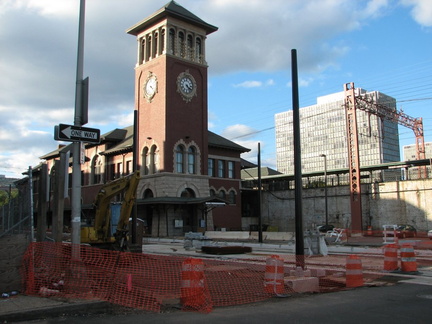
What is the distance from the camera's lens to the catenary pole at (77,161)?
10.1m

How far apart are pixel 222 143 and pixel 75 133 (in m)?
46.6

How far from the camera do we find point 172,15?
Answer: 4931cm

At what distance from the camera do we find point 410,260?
46.9 ft

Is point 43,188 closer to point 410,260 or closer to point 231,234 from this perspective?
point 410,260

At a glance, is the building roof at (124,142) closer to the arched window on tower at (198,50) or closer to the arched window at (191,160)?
the arched window at (191,160)

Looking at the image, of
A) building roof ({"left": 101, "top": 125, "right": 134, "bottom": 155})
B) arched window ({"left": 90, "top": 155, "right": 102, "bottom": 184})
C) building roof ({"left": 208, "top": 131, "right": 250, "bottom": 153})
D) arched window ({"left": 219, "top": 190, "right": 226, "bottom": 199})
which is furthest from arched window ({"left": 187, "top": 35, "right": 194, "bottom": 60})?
arched window ({"left": 90, "top": 155, "right": 102, "bottom": 184})

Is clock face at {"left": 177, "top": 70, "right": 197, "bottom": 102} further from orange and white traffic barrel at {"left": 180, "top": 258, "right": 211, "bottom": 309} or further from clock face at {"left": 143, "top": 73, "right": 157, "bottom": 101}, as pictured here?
orange and white traffic barrel at {"left": 180, "top": 258, "right": 211, "bottom": 309}

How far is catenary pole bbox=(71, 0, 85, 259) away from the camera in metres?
10.1

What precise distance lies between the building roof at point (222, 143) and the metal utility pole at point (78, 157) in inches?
1705

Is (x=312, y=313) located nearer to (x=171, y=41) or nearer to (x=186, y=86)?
(x=186, y=86)

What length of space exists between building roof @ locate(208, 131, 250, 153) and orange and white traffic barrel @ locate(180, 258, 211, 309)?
44986 mm

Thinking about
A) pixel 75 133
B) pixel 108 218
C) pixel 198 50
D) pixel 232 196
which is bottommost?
pixel 108 218

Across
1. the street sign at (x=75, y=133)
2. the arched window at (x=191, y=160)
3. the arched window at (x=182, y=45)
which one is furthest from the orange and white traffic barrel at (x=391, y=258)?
the arched window at (x=182, y=45)

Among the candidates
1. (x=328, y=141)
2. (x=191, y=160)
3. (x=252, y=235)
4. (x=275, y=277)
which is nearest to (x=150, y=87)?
(x=191, y=160)
